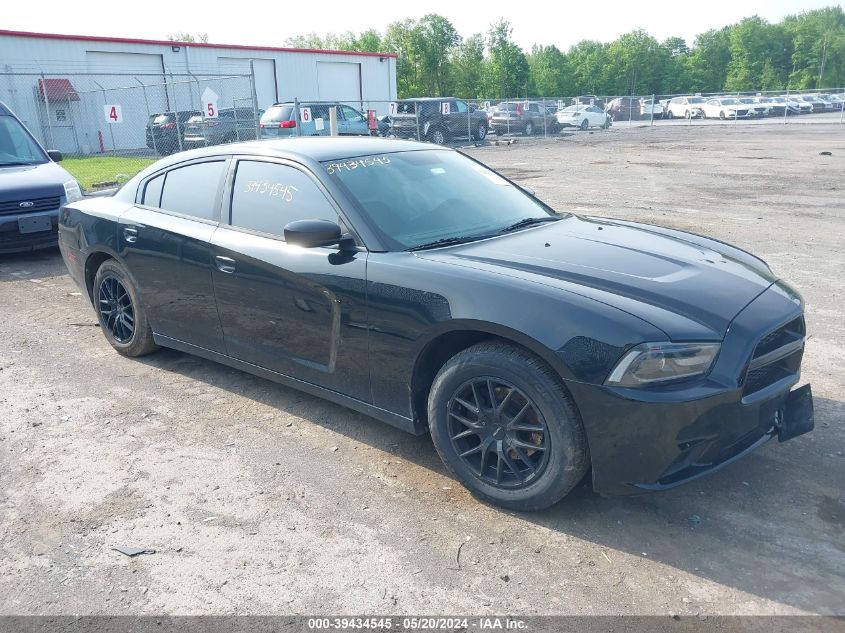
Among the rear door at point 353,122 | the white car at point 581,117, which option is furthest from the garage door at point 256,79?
the white car at point 581,117

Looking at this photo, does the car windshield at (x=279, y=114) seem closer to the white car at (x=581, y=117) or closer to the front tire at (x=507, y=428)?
the white car at (x=581, y=117)

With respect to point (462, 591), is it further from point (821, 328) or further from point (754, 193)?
point (754, 193)

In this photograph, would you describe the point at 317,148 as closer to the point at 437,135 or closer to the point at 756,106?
the point at 437,135

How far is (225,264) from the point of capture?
172 inches

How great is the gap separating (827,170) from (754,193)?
495 centimetres

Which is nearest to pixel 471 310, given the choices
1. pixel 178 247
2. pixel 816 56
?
pixel 178 247

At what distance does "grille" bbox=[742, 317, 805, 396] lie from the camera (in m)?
3.17

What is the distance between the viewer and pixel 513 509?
335 centimetres

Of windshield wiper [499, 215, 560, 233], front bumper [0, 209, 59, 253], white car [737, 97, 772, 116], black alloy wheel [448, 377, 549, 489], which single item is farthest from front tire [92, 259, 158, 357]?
white car [737, 97, 772, 116]

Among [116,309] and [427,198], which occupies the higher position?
[427,198]

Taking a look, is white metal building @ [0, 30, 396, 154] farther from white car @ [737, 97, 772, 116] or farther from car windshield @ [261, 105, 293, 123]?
white car @ [737, 97, 772, 116]

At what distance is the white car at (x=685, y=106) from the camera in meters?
44.6

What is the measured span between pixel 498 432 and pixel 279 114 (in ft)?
68.1

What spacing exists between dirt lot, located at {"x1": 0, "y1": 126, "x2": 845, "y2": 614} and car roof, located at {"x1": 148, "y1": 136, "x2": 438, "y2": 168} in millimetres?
1536
